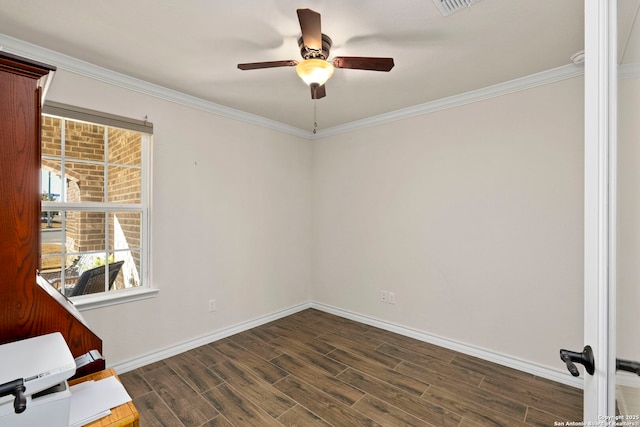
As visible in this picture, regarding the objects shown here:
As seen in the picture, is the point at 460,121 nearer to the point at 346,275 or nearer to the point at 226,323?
the point at 346,275

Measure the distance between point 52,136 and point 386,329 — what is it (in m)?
3.59

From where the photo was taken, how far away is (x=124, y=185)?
2.56m

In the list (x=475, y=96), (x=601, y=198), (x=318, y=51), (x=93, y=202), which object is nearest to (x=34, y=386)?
(x=601, y=198)

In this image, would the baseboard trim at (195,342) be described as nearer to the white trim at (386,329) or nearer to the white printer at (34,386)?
the white trim at (386,329)

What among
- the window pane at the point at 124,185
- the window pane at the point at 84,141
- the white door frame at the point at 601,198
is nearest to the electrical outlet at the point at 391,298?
the white door frame at the point at 601,198

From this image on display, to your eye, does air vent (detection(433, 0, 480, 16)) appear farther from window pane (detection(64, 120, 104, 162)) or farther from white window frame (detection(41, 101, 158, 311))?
window pane (detection(64, 120, 104, 162))

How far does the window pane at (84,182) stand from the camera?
2260mm

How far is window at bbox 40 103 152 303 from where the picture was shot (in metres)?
2.18

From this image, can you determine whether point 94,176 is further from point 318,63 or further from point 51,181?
point 318,63

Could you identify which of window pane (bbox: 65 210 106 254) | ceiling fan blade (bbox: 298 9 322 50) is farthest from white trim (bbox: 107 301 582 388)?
ceiling fan blade (bbox: 298 9 322 50)

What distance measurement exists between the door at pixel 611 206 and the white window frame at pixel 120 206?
2892 mm

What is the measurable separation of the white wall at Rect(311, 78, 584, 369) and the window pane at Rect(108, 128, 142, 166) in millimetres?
2268

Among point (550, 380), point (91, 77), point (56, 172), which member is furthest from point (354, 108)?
point (550, 380)

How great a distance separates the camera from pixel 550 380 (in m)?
2.31
